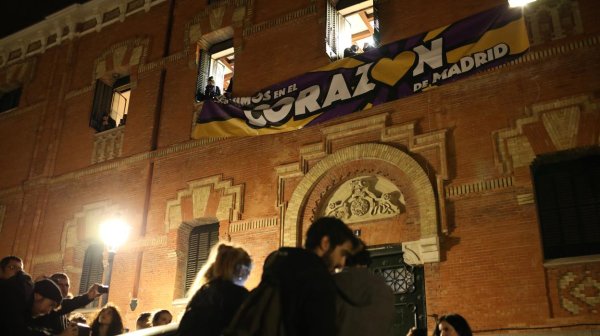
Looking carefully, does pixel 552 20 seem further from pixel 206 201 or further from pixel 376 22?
pixel 206 201

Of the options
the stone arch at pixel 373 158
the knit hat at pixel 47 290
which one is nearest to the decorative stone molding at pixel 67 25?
the stone arch at pixel 373 158

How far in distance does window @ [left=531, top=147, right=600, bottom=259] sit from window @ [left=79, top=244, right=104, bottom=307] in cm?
951

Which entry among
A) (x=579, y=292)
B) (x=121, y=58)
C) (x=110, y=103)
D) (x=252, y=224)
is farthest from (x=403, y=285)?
(x=121, y=58)

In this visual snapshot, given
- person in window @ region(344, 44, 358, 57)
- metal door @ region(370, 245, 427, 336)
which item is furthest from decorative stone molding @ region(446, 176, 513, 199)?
person in window @ region(344, 44, 358, 57)

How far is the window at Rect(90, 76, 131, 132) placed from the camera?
14.1 m

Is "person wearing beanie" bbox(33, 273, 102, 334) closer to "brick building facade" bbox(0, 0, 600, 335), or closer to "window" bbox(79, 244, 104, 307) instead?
"brick building facade" bbox(0, 0, 600, 335)

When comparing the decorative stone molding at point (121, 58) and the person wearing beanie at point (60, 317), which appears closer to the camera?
the person wearing beanie at point (60, 317)

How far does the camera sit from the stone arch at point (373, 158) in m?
8.68

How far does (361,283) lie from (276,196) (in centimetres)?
747

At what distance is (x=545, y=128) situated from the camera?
8336mm

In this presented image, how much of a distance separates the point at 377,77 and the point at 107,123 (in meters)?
8.04

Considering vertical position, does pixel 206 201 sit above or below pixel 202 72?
below

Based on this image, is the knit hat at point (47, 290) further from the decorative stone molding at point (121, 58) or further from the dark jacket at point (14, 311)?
the decorative stone molding at point (121, 58)

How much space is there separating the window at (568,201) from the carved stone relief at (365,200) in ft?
7.21
